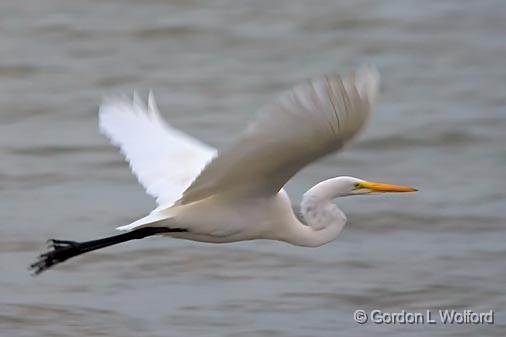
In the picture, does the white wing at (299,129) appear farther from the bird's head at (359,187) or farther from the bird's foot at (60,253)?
the bird's foot at (60,253)

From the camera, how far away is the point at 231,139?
9.61 meters

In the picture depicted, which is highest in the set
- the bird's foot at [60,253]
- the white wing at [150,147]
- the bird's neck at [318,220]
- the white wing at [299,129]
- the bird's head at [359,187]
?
the white wing at [150,147]

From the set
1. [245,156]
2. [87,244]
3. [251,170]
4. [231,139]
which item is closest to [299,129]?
[245,156]

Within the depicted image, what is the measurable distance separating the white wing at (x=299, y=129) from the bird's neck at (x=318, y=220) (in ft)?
1.77

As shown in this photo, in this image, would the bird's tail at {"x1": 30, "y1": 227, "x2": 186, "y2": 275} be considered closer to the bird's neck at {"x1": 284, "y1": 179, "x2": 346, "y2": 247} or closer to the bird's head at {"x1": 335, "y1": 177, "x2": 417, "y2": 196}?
the bird's neck at {"x1": 284, "y1": 179, "x2": 346, "y2": 247}

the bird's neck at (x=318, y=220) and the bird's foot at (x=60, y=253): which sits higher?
the bird's neck at (x=318, y=220)

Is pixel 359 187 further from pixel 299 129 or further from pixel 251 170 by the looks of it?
pixel 299 129

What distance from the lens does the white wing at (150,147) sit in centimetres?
624

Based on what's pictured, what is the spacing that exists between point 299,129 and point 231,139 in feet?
16.2

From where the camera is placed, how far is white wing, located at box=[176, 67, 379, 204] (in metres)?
4.48

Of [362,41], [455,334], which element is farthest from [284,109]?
[362,41]

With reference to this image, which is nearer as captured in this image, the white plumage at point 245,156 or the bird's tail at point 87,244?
the white plumage at point 245,156

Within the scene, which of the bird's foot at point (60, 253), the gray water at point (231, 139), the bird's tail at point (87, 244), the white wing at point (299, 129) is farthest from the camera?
the gray water at point (231, 139)

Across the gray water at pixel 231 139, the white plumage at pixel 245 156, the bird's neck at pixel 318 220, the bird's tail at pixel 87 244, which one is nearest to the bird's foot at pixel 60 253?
the bird's tail at pixel 87 244
